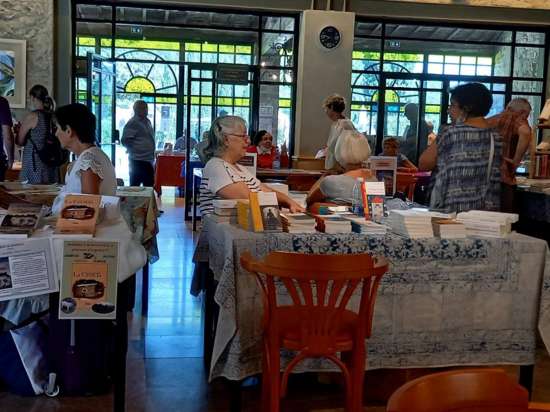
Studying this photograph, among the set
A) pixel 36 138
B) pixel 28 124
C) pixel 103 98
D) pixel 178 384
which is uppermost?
pixel 103 98

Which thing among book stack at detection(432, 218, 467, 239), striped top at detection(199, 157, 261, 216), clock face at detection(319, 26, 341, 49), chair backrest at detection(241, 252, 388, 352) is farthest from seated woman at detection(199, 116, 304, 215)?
clock face at detection(319, 26, 341, 49)

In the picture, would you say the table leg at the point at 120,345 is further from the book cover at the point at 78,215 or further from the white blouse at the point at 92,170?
the white blouse at the point at 92,170

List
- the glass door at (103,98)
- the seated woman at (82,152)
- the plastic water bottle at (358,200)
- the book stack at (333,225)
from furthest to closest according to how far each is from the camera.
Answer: the glass door at (103,98) → the seated woman at (82,152) → the plastic water bottle at (358,200) → the book stack at (333,225)

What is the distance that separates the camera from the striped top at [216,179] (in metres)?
3.71

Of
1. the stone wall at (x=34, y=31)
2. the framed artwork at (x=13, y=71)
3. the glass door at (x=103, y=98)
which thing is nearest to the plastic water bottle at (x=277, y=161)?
the glass door at (x=103, y=98)

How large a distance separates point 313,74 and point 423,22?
2.03 m

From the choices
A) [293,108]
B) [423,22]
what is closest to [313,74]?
[293,108]

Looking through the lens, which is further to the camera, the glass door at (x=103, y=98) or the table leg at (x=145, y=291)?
the glass door at (x=103, y=98)

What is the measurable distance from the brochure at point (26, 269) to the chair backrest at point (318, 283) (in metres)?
0.75

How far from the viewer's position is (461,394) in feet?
3.95

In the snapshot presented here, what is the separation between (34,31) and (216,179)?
6724 mm

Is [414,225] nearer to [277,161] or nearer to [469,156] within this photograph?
[469,156]

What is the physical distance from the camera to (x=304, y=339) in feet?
8.76

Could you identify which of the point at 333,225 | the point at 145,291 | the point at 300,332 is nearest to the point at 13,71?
the point at 145,291
